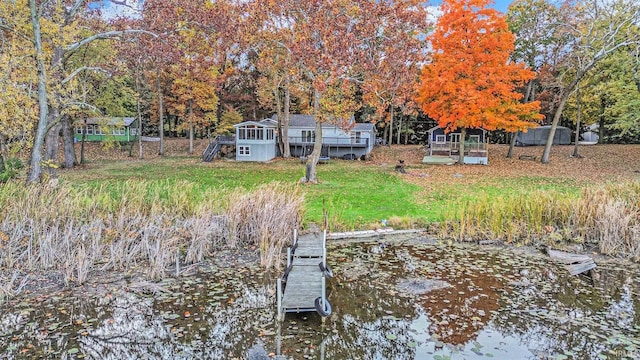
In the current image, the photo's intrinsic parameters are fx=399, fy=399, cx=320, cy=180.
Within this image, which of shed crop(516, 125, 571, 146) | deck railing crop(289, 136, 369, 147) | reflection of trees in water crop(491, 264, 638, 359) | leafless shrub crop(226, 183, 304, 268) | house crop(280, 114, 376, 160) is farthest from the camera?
shed crop(516, 125, 571, 146)

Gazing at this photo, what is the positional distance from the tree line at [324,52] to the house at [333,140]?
4.48 meters

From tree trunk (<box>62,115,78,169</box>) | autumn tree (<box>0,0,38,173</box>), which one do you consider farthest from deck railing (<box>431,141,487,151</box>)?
autumn tree (<box>0,0,38,173</box>)

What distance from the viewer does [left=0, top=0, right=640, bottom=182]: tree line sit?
12148 mm

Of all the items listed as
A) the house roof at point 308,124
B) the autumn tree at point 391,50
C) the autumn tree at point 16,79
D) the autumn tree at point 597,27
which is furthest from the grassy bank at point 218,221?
the house roof at point 308,124

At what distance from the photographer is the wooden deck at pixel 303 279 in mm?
6034

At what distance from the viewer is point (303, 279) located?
694 cm

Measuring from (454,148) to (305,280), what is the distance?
23906 millimetres

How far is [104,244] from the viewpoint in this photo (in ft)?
25.8

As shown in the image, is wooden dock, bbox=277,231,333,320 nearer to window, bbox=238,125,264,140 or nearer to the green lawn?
the green lawn

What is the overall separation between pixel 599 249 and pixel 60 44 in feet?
52.3

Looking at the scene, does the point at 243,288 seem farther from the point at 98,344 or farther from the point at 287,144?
the point at 287,144

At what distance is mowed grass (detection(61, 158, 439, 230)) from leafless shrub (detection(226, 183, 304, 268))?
1067 mm

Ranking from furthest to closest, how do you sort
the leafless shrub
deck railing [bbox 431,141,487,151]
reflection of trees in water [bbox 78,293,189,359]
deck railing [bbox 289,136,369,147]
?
deck railing [bbox 289,136,369,147]
deck railing [bbox 431,141,487,151]
the leafless shrub
reflection of trees in water [bbox 78,293,189,359]

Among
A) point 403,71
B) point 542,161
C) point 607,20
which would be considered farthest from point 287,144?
point 607,20
